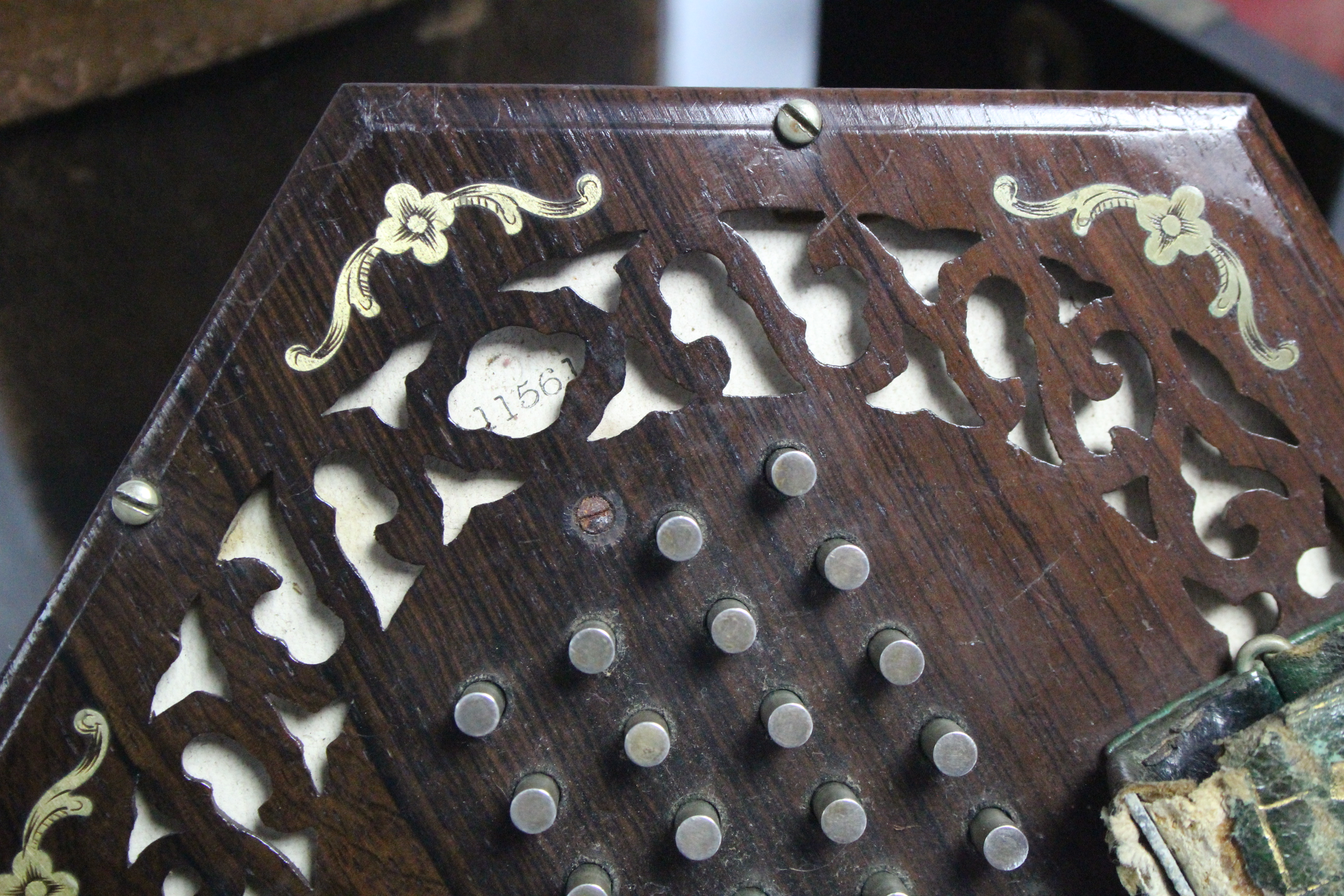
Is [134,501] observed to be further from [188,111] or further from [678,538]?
[188,111]

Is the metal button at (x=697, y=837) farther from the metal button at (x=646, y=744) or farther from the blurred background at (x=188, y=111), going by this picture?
the blurred background at (x=188, y=111)

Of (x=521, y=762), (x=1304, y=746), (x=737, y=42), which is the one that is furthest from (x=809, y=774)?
(x=737, y=42)

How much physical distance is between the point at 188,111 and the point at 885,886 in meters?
0.89

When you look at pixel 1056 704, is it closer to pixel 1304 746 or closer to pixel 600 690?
pixel 1304 746

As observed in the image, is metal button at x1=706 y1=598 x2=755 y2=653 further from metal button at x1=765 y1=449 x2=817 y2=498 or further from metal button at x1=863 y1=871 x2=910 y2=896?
metal button at x1=863 y1=871 x2=910 y2=896

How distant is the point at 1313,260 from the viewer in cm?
71

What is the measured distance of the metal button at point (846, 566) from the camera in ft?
2.20

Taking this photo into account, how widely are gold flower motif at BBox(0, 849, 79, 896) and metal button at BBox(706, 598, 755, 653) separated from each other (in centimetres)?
42

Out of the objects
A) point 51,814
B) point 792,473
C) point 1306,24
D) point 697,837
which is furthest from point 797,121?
point 1306,24

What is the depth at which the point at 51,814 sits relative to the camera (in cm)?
67

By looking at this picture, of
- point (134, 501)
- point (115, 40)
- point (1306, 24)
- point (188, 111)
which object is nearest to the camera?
point (134, 501)

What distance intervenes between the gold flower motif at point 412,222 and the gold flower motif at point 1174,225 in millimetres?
423

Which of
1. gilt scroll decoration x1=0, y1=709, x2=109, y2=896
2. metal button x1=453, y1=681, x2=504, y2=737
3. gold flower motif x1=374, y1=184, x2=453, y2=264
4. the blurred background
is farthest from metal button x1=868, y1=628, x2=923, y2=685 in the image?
the blurred background

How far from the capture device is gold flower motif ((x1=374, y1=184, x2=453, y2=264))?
2.13 ft
